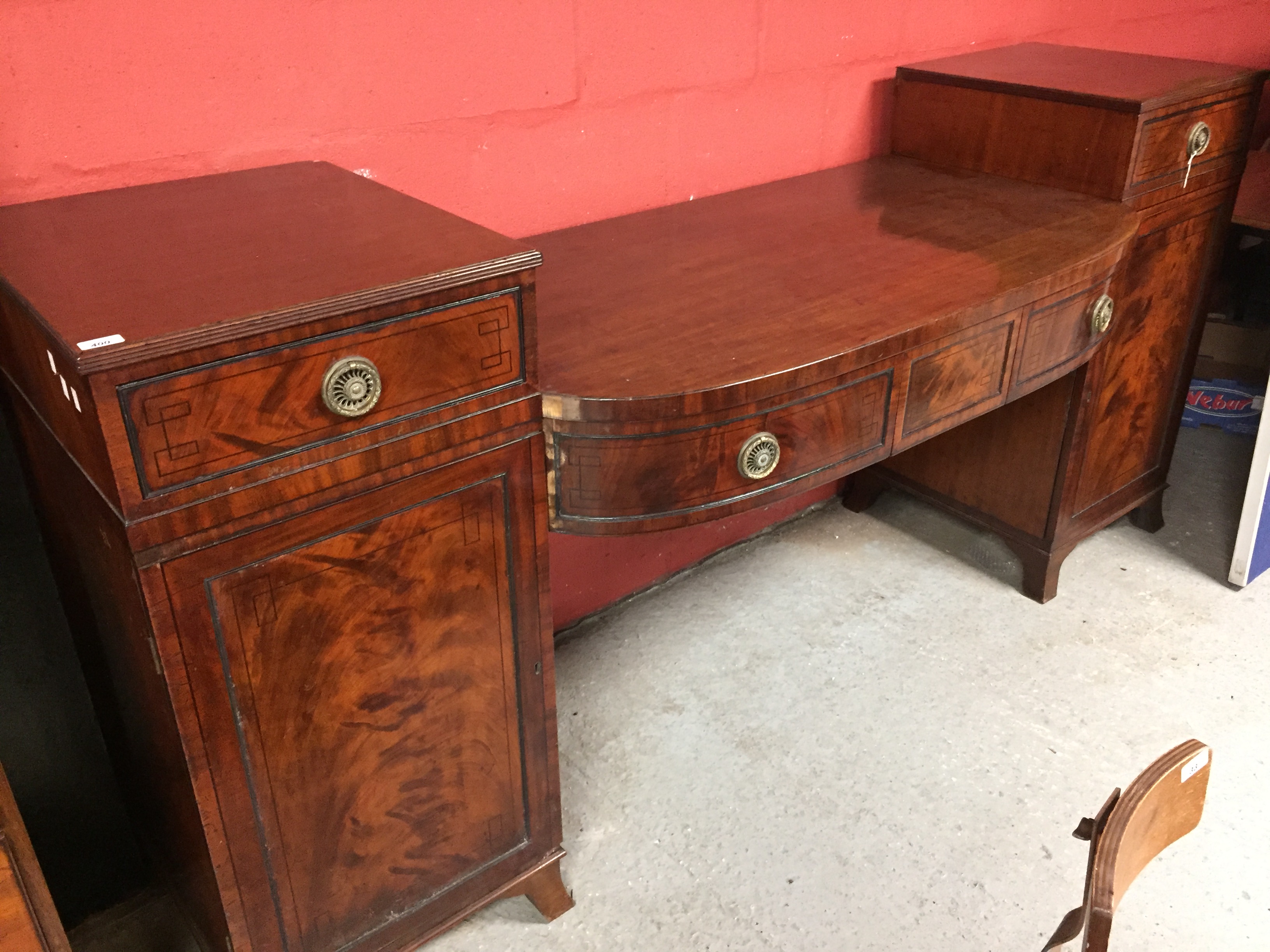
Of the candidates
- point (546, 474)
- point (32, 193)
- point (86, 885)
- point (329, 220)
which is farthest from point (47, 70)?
point (86, 885)

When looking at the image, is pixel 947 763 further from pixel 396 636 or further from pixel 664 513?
pixel 396 636

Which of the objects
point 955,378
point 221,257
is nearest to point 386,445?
point 221,257

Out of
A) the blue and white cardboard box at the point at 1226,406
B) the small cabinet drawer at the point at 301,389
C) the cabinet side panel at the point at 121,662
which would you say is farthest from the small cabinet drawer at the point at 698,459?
the blue and white cardboard box at the point at 1226,406

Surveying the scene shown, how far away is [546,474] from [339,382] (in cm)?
36

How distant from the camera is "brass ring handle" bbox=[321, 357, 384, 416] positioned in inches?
44.1

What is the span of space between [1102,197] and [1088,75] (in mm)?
323

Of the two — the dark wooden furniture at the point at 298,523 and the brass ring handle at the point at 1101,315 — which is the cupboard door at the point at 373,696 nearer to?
the dark wooden furniture at the point at 298,523

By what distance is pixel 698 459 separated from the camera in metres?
1.46

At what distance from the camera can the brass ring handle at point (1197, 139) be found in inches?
85.0

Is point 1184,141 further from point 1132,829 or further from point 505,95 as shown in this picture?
point 1132,829

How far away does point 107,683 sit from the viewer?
4.97 feet

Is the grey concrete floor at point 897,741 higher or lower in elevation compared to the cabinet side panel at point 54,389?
lower

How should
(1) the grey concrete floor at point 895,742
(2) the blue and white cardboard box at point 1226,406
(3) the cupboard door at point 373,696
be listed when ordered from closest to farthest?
(3) the cupboard door at point 373,696
(1) the grey concrete floor at point 895,742
(2) the blue and white cardboard box at point 1226,406

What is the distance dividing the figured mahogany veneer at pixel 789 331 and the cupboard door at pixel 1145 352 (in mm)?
277
